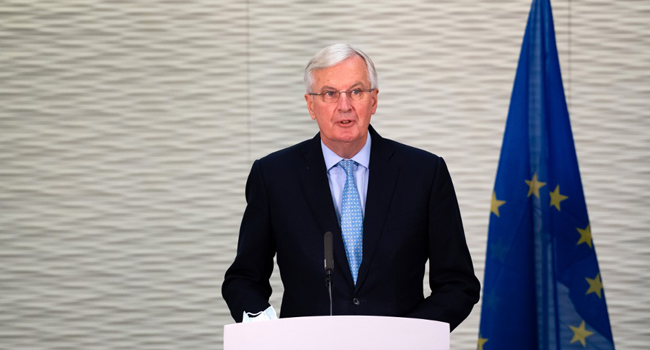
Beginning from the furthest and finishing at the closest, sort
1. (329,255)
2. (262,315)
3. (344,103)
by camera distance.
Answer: (344,103) → (262,315) → (329,255)

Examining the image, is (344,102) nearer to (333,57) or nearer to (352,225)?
(333,57)

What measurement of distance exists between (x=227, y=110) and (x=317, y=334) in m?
2.33

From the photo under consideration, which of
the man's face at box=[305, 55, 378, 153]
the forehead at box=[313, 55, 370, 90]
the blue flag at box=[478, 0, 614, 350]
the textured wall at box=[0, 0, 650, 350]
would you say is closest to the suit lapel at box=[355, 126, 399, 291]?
the man's face at box=[305, 55, 378, 153]

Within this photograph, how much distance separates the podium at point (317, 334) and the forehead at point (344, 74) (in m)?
0.74

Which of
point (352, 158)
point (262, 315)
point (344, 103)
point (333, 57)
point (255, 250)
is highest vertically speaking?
point (333, 57)

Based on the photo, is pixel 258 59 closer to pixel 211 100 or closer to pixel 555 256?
pixel 211 100

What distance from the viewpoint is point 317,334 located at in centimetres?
155

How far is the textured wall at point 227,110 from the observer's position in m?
3.74

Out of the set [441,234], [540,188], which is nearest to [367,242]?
[441,234]

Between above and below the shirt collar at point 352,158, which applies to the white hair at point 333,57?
above

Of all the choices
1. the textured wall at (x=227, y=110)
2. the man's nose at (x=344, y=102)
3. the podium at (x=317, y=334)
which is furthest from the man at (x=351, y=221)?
the textured wall at (x=227, y=110)

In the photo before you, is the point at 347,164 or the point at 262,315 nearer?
the point at 262,315

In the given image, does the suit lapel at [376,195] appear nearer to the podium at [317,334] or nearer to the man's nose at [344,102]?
the man's nose at [344,102]

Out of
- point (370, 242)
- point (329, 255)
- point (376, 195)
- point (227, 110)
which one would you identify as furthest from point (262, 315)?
point (227, 110)
